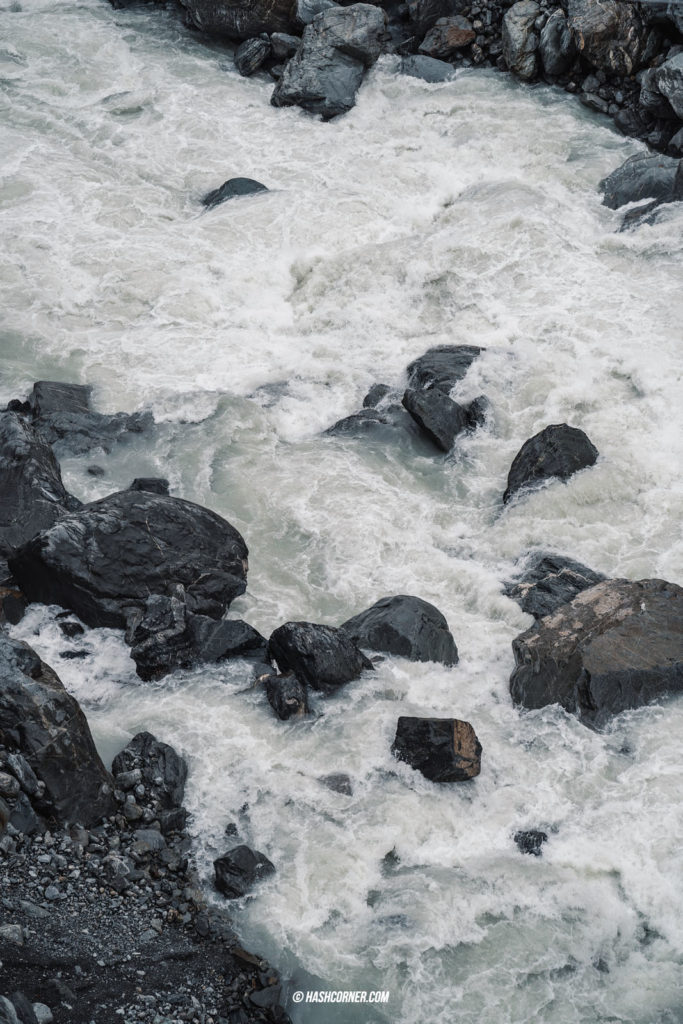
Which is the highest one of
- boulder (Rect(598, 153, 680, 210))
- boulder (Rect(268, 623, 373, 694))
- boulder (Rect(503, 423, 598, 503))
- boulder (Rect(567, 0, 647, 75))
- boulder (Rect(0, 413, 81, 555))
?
boulder (Rect(567, 0, 647, 75))

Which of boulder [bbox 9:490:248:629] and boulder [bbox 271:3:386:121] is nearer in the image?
boulder [bbox 9:490:248:629]

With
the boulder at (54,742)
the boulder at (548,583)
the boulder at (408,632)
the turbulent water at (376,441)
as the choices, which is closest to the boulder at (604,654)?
the turbulent water at (376,441)

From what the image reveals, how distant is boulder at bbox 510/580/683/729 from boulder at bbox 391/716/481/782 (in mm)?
1074

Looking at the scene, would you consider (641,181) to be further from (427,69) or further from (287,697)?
(287,697)

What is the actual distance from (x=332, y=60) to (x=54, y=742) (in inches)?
704

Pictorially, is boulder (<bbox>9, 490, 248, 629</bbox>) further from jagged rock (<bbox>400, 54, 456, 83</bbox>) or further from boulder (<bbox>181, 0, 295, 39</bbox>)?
boulder (<bbox>181, 0, 295, 39</bbox>)

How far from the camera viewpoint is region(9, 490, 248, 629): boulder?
427 inches

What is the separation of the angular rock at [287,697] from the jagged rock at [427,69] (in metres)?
16.5

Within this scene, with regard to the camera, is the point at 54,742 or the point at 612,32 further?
the point at 612,32

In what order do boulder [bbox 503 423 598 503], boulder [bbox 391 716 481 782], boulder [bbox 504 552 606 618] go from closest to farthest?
boulder [bbox 391 716 481 782] < boulder [bbox 504 552 606 618] < boulder [bbox 503 423 598 503]

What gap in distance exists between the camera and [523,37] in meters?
21.5

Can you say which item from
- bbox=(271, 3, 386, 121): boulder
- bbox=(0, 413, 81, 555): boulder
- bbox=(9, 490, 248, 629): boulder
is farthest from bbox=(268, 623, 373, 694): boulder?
bbox=(271, 3, 386, 121): boulder

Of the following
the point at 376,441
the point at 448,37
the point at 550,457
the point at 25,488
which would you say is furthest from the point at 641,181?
the point at 25,488

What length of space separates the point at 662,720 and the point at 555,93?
15.7 m
